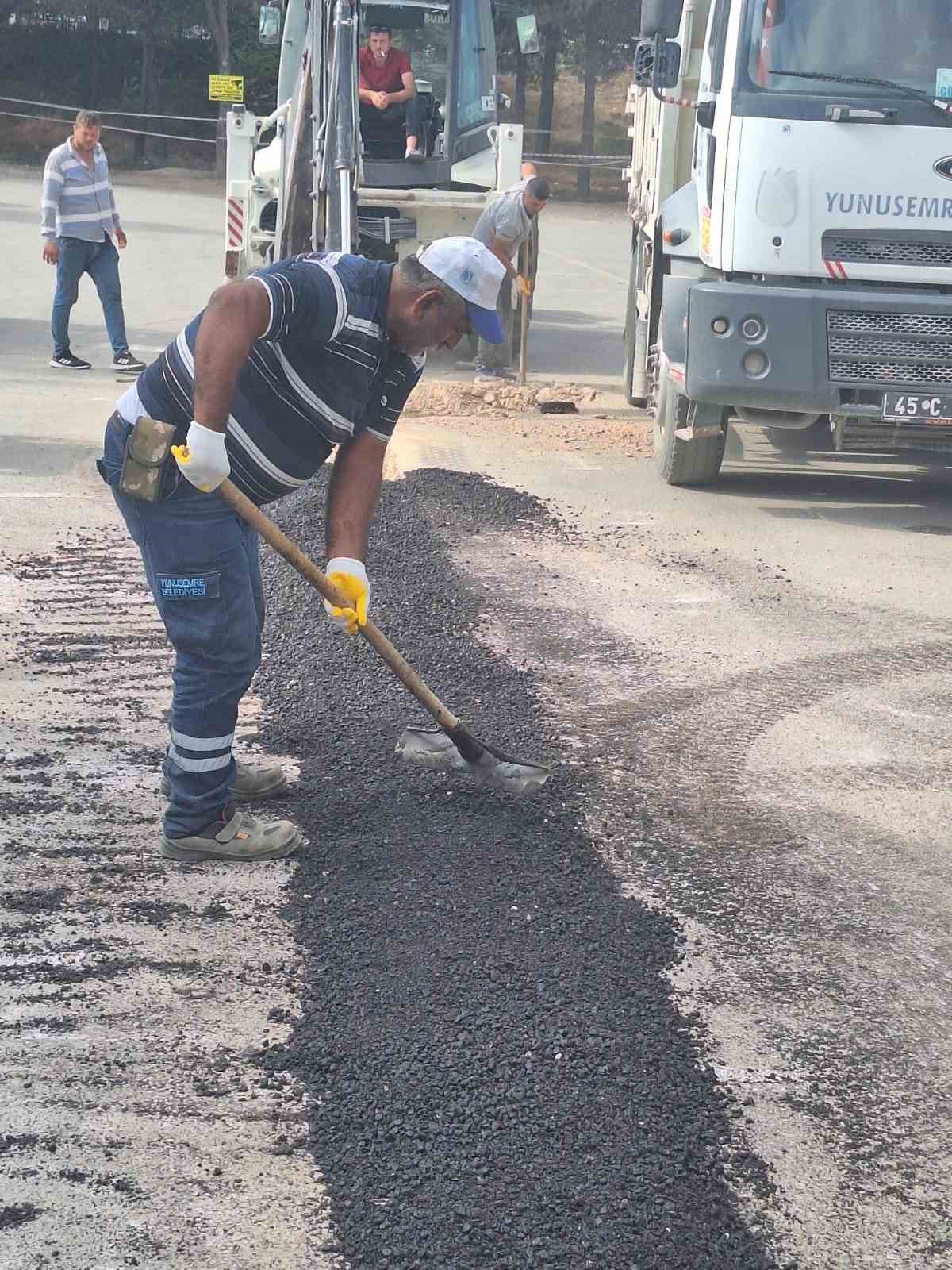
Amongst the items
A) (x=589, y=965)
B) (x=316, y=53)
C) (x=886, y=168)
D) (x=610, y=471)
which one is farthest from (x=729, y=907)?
(x=316, y=53)

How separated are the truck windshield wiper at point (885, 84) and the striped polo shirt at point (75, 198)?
572 centimetres

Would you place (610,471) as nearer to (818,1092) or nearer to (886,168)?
(886,168)

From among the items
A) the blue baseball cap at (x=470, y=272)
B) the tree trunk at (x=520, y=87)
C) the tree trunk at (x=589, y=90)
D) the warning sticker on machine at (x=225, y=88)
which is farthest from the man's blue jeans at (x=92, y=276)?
the tree trunk at (x=520, y=87)

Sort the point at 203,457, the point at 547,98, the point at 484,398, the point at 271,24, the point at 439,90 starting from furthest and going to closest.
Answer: the point at 547,98 → the point at 271,24 → the point at 439,90 → the point at 484,398 → the point at 203,457

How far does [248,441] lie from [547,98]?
30.0m

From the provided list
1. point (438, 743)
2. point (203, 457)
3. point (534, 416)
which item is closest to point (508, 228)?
point (534, 416)

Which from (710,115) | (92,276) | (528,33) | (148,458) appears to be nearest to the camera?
(148,458)

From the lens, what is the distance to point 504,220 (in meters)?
11.4

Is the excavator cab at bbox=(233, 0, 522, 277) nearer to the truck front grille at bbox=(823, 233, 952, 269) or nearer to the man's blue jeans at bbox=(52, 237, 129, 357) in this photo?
the man's blue jeans at bbox=(52, 237, 129, 357)

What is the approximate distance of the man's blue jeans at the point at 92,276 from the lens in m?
11.0

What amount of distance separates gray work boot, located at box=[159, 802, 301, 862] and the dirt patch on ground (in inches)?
228

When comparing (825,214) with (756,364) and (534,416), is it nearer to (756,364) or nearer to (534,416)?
(756,364)

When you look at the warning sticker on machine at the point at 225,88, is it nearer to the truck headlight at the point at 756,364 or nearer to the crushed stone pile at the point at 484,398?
the crushed stone pile at the point at 484,398

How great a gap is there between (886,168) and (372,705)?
12.8 feet
